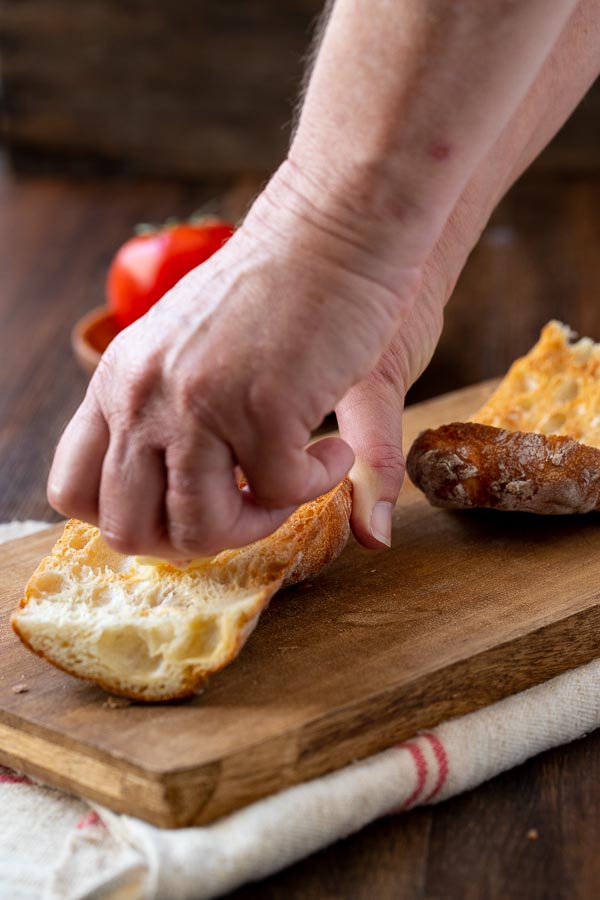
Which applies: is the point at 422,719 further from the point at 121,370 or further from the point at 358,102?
the point at 358,102

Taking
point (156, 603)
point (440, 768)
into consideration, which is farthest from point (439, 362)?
point (440, 768)

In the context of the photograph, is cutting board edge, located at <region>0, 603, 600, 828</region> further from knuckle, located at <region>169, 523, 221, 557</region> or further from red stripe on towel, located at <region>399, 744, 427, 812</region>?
knuckle, located at <region>169, 523, 221, 557</region>

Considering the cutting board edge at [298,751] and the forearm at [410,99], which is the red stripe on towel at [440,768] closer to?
the cutting board edge at [298,751]

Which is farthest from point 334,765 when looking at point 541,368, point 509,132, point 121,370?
point 509,132

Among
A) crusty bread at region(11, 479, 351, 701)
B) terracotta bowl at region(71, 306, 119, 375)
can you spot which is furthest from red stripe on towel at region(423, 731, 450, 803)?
terracotta bowl at region(71, 306, 119, 375)

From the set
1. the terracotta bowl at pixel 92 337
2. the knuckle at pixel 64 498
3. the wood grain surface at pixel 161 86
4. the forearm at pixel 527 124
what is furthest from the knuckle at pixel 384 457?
the wood grain surface at pixel 161 86

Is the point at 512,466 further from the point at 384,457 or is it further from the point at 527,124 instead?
the point at 527,124
